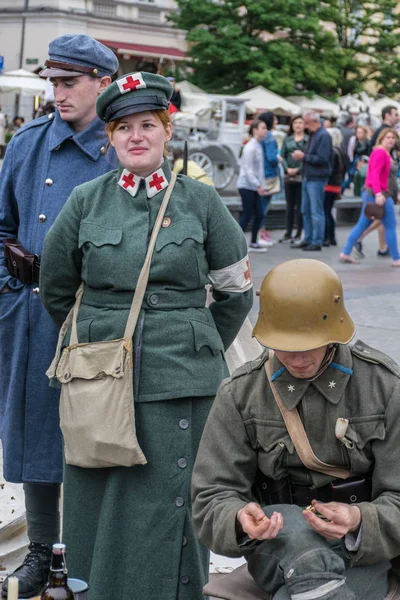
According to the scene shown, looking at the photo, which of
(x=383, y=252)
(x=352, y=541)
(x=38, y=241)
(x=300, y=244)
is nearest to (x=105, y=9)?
(x=300, y=244)

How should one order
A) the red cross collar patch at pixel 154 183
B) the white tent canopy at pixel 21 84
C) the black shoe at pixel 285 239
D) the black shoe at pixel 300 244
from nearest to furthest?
the red cross collar patch at pixel 154 183
the black shoe at pixel 300 244
the black shoe at pixel 285 239
the white tent canopy at pixel 21 84

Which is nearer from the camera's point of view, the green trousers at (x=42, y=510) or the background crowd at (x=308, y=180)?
the green trousers at (x=42, y=510)

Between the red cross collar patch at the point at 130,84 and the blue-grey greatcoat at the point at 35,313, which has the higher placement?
the red cross collar patch at the point at 130,84

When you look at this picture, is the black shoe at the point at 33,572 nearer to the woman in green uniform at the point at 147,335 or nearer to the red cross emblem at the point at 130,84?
the woman in green uniform at the point at 147,335

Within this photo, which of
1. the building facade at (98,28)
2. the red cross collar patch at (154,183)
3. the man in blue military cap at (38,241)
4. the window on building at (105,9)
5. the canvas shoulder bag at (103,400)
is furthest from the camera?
the window on building at (105,9)

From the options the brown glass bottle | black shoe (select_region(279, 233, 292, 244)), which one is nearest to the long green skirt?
the brown glass bottle

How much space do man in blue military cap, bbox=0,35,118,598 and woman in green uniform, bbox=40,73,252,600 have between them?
52 centimetres

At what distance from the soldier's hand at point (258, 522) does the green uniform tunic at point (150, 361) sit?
2.66ft

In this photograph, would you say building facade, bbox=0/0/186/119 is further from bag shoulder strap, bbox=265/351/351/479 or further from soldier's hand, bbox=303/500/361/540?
soldier's hand, bbox=303/500/361/540

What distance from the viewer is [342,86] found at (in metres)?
48.9

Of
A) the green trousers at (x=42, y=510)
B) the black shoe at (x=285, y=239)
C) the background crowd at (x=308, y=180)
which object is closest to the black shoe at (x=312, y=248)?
the background crowd at (x=308, y=180)

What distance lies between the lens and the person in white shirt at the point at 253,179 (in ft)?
49.9

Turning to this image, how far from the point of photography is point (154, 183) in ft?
12.3

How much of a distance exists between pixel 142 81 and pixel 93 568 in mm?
1502
